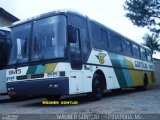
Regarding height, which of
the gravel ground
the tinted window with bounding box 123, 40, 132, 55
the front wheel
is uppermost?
the tinted window with bounding box 123, 40, 132, 55

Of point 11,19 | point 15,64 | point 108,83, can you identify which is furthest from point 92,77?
point 11,19

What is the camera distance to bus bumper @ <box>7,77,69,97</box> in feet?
31.5

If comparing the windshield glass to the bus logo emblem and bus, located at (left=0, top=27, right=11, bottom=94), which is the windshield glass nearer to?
bus, located at (left=0, top=27, right=11, bottom=94)

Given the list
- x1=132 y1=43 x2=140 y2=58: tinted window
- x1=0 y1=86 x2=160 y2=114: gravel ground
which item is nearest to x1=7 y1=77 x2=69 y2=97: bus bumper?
Answer: x1=0 y1=86 x2=160 y2=114: gravel ground

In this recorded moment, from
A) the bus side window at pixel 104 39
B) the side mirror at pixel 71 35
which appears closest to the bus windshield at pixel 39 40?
the side mirror at pixel 71 35

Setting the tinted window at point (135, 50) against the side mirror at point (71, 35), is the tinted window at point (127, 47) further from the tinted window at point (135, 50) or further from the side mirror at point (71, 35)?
the side mirror at point (71, 35)

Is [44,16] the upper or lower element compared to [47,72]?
upper

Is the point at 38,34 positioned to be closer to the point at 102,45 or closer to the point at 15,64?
the point at 15,64

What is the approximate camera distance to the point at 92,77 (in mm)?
11305

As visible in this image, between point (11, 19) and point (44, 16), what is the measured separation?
19.2m

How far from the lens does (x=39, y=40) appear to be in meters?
10.4

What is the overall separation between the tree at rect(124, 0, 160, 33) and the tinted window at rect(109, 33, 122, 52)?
9843mm

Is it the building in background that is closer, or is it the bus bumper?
the bus bumper

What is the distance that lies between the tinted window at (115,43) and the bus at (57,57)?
140cm
